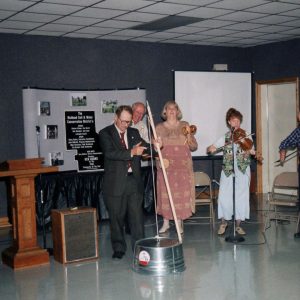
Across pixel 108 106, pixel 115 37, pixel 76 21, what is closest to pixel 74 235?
pixel 76 21

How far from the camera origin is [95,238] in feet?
17.6

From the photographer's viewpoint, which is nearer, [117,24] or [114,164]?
[114,164]

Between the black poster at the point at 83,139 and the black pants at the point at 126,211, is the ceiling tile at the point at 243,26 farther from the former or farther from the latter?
the black pants at the point at 126,211

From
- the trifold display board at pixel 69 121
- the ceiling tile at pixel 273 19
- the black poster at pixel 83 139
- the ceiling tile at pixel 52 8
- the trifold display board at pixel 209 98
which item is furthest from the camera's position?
the trifold display board at pixel 209 98

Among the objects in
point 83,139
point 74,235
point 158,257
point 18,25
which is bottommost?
point 158,257

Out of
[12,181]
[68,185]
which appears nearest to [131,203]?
[12,181]

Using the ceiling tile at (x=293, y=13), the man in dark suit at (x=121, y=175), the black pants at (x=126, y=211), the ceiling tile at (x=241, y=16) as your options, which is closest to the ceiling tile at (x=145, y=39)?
the ceiling tile at (x=241, y=16)

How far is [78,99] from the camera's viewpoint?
25.4ft

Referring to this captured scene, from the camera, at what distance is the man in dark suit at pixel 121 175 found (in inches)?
201

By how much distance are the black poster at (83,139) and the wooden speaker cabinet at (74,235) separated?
2431 mm

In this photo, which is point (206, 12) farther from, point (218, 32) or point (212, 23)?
point (218, 32)

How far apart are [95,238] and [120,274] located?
617 mm

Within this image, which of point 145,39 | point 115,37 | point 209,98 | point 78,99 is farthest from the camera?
point 209,98

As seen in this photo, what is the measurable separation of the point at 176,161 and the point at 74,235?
5.07ft
